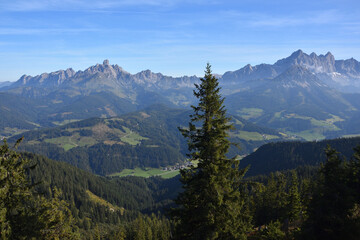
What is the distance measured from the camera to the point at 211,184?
70.0ft

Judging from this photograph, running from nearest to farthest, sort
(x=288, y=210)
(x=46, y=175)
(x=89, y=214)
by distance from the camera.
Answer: (x=288, y=210), (x=89, y=214), (x=46, y=175)

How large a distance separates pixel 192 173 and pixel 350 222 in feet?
50.2

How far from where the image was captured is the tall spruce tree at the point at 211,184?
21375 millimetres

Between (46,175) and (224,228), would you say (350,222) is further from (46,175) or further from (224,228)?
(46,175)

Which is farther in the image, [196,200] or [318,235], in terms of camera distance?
[318,235]

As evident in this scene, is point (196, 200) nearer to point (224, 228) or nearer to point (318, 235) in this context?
point (224, 228)

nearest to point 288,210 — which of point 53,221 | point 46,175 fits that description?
point 53,221

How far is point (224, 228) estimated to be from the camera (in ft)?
70.8

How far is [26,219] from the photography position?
2258 centimetres

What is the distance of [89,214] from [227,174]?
17073 cm

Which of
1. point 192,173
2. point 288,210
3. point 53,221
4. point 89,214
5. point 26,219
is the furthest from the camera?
point 89,214

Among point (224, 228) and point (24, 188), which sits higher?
point (24, 188)

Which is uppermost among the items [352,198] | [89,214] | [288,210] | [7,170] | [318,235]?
[7,170]

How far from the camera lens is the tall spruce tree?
21375mm
